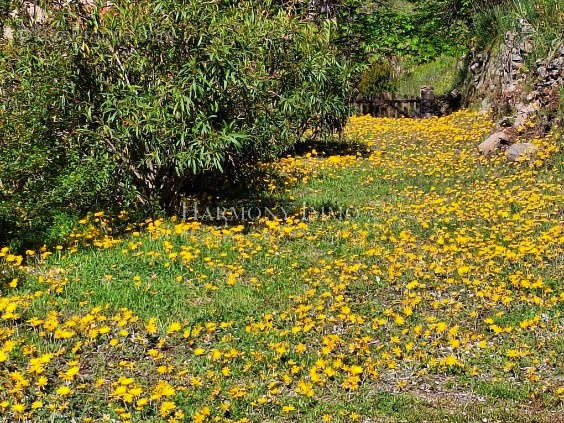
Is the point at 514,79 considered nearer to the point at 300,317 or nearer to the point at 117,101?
the point at 117,101

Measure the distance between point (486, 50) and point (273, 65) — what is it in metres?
10.0

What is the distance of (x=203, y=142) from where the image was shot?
769 cm

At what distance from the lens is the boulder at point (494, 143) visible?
11984 millimetres

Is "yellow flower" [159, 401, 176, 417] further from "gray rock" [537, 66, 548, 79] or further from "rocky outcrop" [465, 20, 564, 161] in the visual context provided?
"gray rock" [537, 66, 548, 79]

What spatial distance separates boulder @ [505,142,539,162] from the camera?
36.0 ft

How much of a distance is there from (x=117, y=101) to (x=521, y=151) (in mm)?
7038

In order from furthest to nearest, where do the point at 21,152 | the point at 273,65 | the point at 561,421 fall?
the point at 273,65 < the point at 21,152 < the point at 561,421

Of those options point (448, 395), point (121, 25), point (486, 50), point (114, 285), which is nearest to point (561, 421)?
point (448, 395)

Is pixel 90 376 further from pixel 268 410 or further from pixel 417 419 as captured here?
pixel 417 419

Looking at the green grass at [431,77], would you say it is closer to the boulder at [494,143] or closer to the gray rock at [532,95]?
the gray rock at [532,95]

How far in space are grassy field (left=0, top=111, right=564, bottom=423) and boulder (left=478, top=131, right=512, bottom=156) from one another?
2.46 m

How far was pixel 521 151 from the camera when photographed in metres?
11.1

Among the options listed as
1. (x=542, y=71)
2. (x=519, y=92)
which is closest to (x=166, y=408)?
(x=542, y=71)

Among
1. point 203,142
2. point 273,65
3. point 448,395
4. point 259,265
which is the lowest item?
point 448,395
